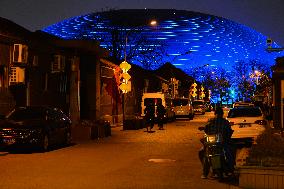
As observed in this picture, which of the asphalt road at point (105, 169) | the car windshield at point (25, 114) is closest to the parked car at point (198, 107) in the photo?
the asphalt road at point (105, 169)

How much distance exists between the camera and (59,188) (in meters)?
12.0

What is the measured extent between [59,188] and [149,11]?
154 metres

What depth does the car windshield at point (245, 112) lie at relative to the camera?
24.3 m

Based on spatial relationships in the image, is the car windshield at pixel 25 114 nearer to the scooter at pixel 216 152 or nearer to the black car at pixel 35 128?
the black car at pixel 35 128

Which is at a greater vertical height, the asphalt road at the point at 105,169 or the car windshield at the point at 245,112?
the car windshield at the point at 245,112

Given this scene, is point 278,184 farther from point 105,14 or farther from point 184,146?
point 105,14

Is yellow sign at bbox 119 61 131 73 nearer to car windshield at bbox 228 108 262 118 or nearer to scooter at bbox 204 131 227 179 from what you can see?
car windshield at bbox 228 108 262 118

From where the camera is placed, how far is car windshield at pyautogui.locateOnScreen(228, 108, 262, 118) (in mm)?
24344

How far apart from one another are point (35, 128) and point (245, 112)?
29.8 ft

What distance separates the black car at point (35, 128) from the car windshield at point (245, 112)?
718cm

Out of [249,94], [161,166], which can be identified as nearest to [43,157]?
[161,166]

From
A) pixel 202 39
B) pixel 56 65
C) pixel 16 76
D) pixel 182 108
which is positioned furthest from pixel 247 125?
pixel 202 39

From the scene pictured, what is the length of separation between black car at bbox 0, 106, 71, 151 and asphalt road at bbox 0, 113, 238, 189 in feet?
1.54

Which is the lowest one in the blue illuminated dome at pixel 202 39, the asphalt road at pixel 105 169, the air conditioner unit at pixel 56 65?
the asphalt road at pixel 105 169
